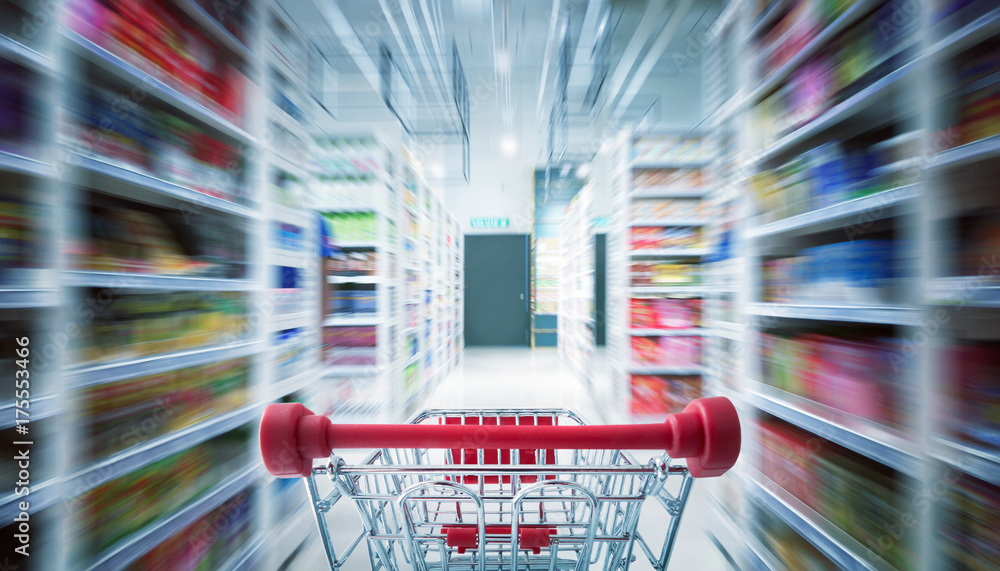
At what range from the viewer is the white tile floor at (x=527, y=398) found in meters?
1.73

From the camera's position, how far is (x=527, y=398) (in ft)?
14.6

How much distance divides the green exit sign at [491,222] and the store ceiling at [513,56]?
1.58 m

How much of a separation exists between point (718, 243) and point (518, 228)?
6591 mm

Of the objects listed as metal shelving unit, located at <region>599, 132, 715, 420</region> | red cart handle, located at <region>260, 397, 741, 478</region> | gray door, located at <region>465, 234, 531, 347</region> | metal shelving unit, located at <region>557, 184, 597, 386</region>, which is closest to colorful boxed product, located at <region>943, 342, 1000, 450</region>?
red cart handle, located at <region>260, 397, 741, 478</region>

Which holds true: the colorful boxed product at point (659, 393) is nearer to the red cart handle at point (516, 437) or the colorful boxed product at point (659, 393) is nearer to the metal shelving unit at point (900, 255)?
the metal shelving unit at point (900, 255)

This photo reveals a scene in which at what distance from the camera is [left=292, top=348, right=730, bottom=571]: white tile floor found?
5.67ft

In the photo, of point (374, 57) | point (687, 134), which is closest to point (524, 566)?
point (687, 134)

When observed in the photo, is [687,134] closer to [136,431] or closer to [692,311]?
[692,311]

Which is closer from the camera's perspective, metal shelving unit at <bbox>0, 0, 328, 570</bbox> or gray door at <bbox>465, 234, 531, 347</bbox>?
metal shelving unit at <bbox>0, 0, 328, 570</bbox>

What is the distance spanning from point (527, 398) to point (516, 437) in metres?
3.94

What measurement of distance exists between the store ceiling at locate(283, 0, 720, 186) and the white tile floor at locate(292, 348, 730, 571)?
2543mm

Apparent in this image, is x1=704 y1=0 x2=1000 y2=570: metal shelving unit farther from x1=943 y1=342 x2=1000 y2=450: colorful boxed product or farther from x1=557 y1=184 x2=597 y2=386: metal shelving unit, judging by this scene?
x1=557 y1=184 x2=597 y2=386: metal shelving unit

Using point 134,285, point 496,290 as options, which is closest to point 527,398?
point 134,285

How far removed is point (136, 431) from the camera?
1.19 meters
